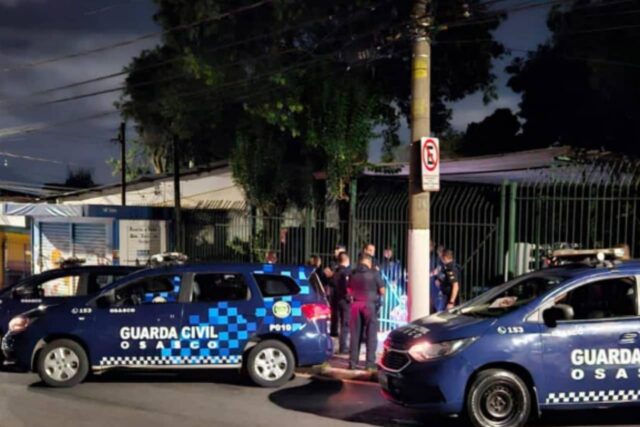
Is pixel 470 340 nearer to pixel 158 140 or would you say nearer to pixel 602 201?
pixel 602 201

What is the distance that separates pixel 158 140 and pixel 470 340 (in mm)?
15734

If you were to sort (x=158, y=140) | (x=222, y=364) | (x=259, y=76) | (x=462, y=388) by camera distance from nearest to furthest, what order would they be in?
→ (x=462, y=388) < (x=222, y=364) < (x=259, y=76) < (x=158, y=140)

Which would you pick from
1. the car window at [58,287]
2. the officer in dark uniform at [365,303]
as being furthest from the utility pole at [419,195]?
the car window at [58,287]

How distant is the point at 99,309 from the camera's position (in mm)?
9094

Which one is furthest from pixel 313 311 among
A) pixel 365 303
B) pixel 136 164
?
pixel 136 164

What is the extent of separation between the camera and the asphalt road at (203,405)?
283 inches

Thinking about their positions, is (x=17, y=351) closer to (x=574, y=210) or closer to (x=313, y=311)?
(x=313, y=311)

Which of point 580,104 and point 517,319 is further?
point 580,104

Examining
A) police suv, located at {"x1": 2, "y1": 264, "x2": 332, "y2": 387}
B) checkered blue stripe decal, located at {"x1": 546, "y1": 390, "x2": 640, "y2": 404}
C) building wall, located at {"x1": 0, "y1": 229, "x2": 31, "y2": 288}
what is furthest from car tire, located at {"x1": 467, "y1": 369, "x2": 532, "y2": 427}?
building wall, located at {"x1": 0, "y1": 229, "x2": 31, "y2": 288}

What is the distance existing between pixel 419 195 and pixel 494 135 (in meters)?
14.6

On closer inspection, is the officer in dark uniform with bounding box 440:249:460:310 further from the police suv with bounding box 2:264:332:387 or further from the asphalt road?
the police suv with bounding box 2:264:332:387

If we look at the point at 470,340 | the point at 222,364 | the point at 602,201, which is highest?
the point at 602,201

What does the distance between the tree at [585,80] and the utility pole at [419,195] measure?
12.9 ft

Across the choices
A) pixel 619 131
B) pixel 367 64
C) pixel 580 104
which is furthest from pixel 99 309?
pixel 580 104
